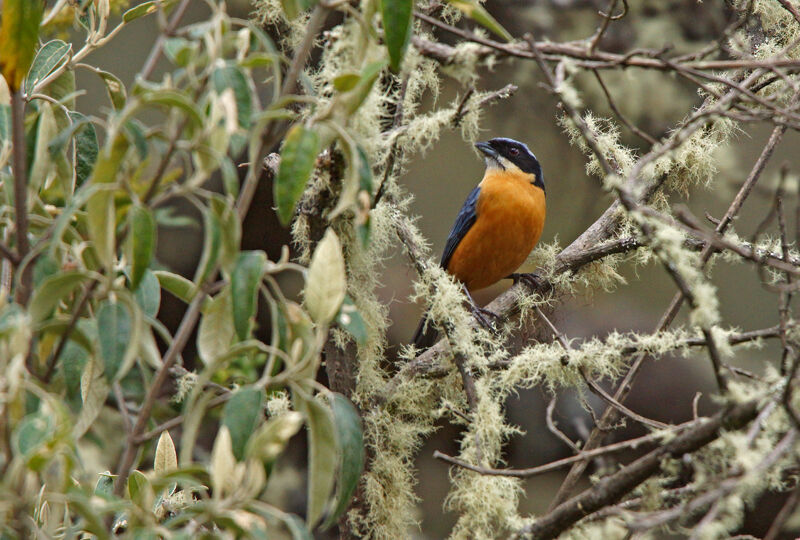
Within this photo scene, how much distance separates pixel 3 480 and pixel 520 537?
3.24 ft

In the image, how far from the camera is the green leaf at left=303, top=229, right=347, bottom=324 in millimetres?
1144

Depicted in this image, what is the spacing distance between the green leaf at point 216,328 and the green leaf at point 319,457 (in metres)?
0.21

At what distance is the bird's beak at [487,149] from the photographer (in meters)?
Result: 4.02

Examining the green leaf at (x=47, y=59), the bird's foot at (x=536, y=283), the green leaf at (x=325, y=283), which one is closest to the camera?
the green leaf at (x=325, y=283)

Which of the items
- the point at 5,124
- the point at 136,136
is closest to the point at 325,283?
the point at 136,136

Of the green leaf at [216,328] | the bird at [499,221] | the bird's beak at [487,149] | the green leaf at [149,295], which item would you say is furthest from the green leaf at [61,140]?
the bird's beak at [487,149]

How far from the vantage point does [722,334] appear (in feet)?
6.08

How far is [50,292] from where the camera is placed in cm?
117

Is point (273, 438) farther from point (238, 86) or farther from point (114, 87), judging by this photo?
point (114, 87)

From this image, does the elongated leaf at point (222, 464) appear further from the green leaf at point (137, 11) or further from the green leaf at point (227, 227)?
the green leaf at point (137, 11)

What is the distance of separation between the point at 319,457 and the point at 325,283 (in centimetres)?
25

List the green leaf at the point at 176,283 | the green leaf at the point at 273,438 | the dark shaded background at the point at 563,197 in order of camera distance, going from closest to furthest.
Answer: the green leaf at the point at 273,438 → the green leaf at the point at 176,283 → the dark shaded background at the point at 563,197

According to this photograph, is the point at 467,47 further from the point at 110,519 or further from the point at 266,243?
the point at 266,243

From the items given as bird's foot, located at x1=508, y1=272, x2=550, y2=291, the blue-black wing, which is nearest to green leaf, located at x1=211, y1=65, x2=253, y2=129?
bird's foot, located at x1=508, y1=272, x2=550, y2=291
